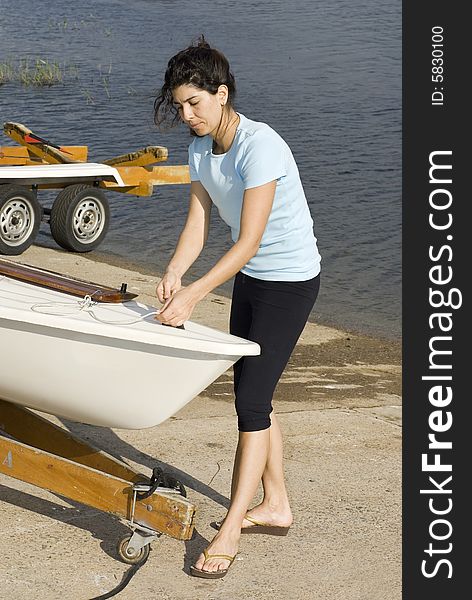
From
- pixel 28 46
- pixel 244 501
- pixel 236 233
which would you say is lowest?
pixel 244 501

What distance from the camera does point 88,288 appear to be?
490 centimetres

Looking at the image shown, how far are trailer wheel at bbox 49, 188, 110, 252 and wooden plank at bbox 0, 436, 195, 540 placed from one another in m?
7.09

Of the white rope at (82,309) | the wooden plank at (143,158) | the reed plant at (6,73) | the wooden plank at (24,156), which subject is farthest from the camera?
the reed plant at (6,73)

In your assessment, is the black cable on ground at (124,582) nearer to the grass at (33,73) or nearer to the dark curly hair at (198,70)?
the dark curly hair at (198,70)

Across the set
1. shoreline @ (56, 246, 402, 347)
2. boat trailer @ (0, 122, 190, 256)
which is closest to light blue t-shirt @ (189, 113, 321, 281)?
shoreline @ (56, 246, 402, 347)

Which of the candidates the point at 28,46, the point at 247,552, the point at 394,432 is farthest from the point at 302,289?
the point at 28,46

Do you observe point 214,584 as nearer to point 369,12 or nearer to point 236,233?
point 236,233

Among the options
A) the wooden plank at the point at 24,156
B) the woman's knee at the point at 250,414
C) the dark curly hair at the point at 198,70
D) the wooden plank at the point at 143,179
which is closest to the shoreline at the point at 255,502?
the woman's knee at the point at 250,414

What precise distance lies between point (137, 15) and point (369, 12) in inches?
237

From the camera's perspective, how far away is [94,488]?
464 cm

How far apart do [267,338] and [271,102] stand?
55.5 feet

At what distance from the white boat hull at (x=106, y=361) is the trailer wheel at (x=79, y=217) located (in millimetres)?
7033

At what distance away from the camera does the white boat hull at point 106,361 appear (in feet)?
14.4

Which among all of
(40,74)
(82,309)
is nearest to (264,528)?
(82,309)
